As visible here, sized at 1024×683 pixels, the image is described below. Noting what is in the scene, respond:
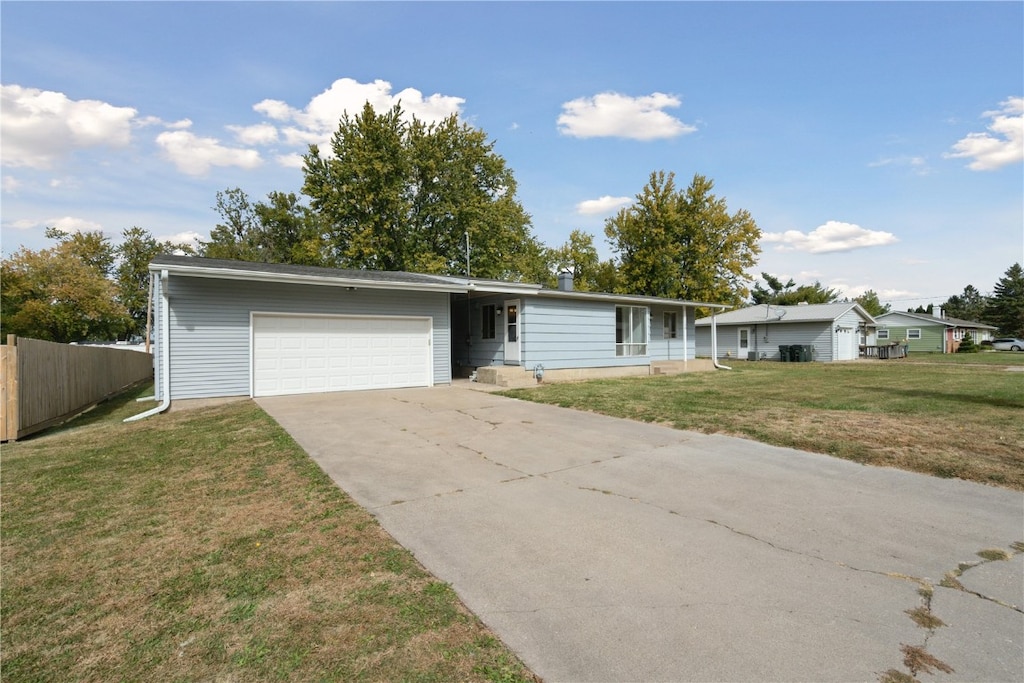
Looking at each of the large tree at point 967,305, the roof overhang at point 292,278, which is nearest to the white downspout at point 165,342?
the roof overhang at point 292,278

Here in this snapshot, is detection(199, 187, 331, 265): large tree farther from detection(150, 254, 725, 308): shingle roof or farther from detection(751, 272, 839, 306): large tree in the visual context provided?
detection(751, 272, 839, 306): large tree

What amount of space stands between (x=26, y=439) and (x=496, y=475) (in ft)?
28.3

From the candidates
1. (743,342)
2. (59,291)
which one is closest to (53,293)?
(59,291)

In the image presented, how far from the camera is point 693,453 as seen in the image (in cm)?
660

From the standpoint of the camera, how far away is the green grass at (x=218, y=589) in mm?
2287

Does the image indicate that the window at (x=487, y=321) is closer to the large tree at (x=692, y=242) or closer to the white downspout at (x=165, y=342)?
the white downspout at (x=165, y=342)

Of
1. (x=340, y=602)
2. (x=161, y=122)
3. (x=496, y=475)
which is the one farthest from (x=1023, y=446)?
(x=161, y=122)

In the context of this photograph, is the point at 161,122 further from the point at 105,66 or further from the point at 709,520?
the point at 709,520

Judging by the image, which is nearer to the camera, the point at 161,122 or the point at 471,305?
the point at 161,122

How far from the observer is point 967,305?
246 ft

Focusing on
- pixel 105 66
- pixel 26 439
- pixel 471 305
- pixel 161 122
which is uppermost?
pixel 161 122

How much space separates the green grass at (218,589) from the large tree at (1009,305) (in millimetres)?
75635

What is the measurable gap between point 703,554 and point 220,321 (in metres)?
11.5

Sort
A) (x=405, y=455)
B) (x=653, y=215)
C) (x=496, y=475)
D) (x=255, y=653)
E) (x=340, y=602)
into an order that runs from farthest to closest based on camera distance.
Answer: (x=653, y=215), (x=405, y=455), (x=496, y=475), (x=340, y=602), (x=255, y=653)
